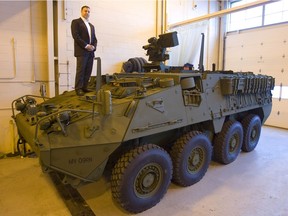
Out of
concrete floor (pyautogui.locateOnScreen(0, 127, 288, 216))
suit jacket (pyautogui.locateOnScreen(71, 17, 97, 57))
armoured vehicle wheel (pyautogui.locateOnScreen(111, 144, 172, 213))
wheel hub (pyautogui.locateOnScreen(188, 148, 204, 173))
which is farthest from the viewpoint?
suit jacket (pyautogui.locateOnScreen(71, 17, 97, 57))

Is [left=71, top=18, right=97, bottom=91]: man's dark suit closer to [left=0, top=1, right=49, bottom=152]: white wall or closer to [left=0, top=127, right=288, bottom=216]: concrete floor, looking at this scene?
[left=0, top=1, right=49, bottom=152]: white wall

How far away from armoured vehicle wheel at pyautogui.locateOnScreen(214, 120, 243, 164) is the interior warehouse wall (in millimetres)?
3345

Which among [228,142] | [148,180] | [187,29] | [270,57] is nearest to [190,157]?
[148,180]

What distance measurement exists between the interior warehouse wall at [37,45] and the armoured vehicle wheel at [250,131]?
3538 mm

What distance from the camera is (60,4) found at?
5.39 metres

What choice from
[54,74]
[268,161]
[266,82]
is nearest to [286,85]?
[266,82]

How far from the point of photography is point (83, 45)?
4371 millimetres

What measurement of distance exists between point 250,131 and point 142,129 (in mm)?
2883

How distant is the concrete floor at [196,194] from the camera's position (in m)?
3.01

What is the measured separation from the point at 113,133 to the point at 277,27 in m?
6.85

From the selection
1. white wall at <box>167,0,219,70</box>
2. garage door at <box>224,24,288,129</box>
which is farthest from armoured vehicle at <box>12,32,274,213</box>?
garage door at <box>224,24,288,129</box>

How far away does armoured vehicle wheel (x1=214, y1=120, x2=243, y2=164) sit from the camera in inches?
166

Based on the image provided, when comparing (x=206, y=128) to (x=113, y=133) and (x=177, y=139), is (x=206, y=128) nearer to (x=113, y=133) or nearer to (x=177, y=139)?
(x=177, y=139)

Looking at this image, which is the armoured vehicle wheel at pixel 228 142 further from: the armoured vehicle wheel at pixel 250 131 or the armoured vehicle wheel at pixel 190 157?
the armoured vehicle wheel at pixel 190 157
